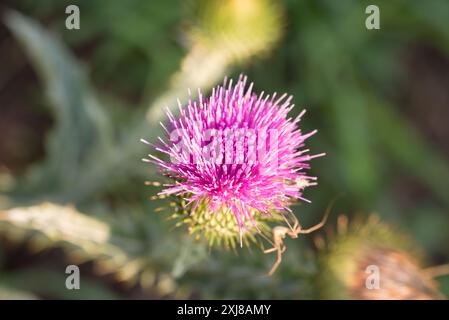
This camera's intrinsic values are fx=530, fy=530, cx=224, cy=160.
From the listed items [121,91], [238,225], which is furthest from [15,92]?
[238,225]

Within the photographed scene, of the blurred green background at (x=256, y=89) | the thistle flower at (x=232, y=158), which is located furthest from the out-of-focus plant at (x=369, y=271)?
the thistle flower at (x=232, y=158)

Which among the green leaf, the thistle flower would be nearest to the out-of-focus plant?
the thistle flower

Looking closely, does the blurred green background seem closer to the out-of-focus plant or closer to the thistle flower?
the out-of-focus plant

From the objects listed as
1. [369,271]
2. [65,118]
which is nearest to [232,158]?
[369,271]

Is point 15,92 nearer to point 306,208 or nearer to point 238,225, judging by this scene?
point 306,208

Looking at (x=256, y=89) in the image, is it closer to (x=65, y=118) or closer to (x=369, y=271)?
(x=65, y=118)

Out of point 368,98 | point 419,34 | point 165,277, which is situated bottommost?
point 165,277
